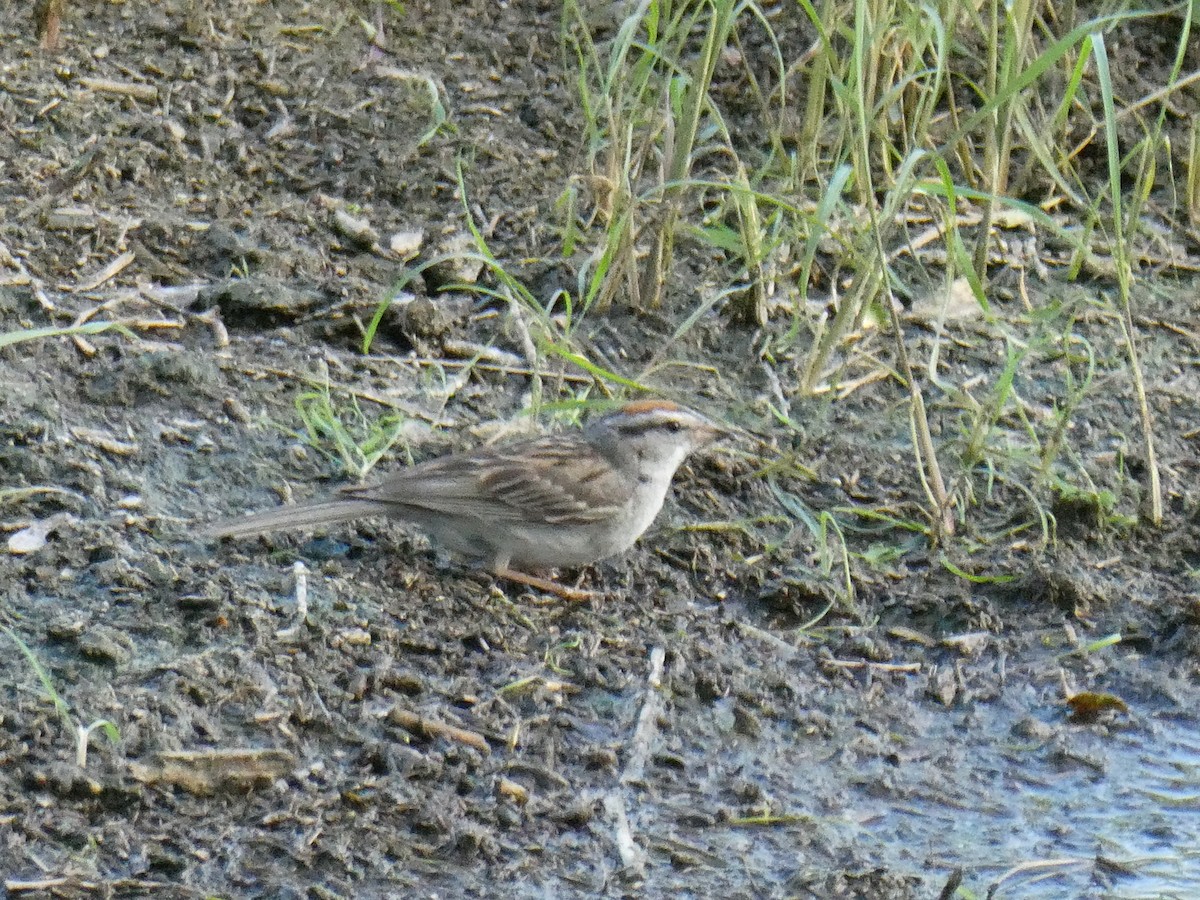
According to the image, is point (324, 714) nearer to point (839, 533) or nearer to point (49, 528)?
point (49, 528)

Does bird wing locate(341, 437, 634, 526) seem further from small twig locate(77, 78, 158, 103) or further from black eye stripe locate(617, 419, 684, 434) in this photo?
small twig locate(77, 78, 158, 103)

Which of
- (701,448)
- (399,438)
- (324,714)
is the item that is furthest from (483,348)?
(324,714)

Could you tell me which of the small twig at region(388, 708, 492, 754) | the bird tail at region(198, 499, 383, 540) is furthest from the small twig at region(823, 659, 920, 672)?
the bird tail at region(198, 499, 383, 540)

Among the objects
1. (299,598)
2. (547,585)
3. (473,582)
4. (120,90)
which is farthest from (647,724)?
(120,90)

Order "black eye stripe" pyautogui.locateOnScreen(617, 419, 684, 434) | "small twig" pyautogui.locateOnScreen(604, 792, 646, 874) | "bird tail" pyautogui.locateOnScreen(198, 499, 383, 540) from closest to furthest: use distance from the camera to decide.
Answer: "small twig" pyautogui.locateOnScreen(604, 792, 646, 874), "bird tail" pyautogui.locateOnScreen(198, 499, 383, 540), "black eye stripe" pyautogui.locateOnScreen(617, 419, 684, 434)

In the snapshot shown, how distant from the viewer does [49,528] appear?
5.76 m

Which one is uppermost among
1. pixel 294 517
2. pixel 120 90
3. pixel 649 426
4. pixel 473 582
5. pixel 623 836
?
pixel 120 90

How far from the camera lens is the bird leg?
19.6 ft

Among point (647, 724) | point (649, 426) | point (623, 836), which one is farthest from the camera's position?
point (649, 426)

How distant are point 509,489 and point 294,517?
2.26 feet

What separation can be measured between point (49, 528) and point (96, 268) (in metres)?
1.86

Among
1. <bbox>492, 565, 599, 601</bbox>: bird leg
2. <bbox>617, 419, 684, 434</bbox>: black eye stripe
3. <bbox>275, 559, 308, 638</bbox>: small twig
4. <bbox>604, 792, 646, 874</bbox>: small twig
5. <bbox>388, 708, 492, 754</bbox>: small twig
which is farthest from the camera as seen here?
<bbox>617, 419, 684, 434</bbox>: black eye stripe

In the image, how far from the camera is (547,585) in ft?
19.6

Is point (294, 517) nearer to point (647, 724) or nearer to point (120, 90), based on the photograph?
point (647, 724)
